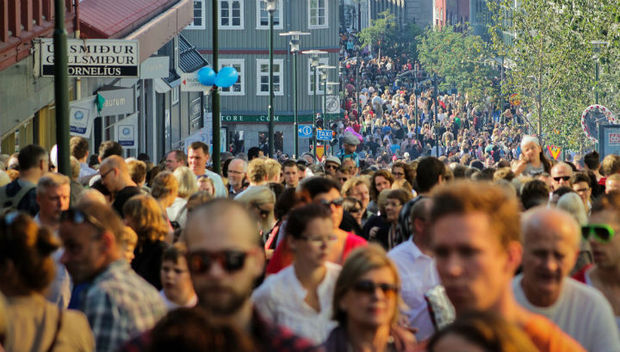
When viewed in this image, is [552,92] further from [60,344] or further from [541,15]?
[60,344]

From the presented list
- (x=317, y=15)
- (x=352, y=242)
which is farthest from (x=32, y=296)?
(x=317, y=15)

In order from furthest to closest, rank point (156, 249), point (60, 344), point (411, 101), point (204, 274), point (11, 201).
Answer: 1. point (411, 101)
2. point (11, 201)
3. point (156, 249)
4. point (60, 344)
5. point (204, 274)

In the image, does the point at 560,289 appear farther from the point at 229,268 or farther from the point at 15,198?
the point at 15,198

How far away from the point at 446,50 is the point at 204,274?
401 ft

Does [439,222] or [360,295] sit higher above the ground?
[439,222]

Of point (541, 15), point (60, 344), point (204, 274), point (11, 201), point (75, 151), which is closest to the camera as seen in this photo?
point (204, 274)

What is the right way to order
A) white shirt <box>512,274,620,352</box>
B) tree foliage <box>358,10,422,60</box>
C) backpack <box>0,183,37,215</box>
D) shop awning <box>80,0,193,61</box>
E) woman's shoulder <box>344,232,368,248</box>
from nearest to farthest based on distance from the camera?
white shirt <box>512,274,620,352</box>
woman's shoulder <box>344,232,368,248</box>
backpack <box>0,183,37,215</box>
shop awning <box>80,0,193,61</box>
tree foliage <box>358,10,422,60</box>

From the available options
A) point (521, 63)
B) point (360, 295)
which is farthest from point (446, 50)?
point (360, 295)

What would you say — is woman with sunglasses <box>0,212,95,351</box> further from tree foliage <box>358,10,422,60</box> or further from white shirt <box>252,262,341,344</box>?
tree foliage <box>358,10,422,60</box>

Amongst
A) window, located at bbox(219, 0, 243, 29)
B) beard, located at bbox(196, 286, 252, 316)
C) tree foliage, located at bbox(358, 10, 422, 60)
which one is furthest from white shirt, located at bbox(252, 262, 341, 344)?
tree foliage, located at bbox(358, 10, 422, 60)

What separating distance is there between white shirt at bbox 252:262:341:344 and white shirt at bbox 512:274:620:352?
145cm

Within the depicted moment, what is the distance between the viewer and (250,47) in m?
79.6

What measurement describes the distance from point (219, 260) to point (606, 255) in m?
2.53

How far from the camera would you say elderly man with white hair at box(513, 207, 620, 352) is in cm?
544
